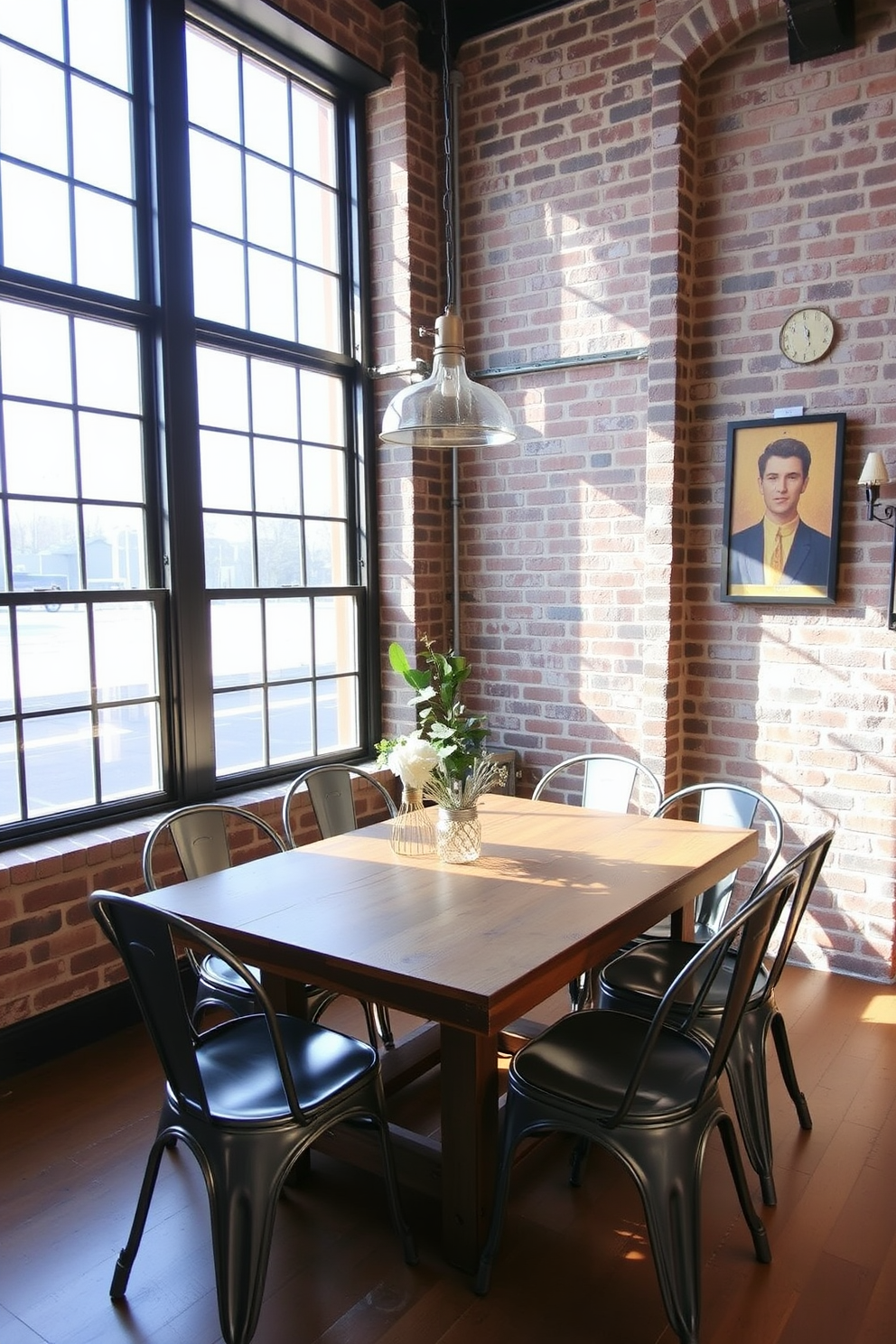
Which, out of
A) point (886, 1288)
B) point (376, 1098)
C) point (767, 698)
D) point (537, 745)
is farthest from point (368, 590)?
point (886, 1288)

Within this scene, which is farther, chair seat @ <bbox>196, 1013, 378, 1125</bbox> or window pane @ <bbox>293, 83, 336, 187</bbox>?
window pane @ <bbox>293, 83, 336, 187</bbox>

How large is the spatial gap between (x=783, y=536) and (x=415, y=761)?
6.32ft

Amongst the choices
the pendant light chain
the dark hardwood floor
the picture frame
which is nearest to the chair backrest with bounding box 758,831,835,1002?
the dark hardwood floor

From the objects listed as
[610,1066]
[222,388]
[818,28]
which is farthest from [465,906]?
[818,28]

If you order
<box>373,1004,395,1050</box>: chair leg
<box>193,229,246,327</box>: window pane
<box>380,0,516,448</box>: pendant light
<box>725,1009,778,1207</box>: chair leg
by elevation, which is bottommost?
<box>373,1004,395,1050</box>: chair leg

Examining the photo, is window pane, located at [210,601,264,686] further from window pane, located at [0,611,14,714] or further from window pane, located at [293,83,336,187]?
window pane, located at [293,83,336,187]

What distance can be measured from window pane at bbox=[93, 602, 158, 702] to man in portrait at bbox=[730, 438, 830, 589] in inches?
87.2

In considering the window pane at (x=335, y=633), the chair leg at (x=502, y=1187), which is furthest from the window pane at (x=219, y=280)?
the chair leg at (x=502, y=1187)

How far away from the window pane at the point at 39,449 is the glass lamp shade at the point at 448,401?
4.24 feet

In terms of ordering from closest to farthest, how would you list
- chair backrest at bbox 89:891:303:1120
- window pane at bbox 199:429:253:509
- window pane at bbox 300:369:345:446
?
chair backrest at bbox 89:891:303:1120, window pane at bbox 199:429:253:509, window pane at bbox 300:369:345:446

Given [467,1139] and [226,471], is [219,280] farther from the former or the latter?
[467,1139]

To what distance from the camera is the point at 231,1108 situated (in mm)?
1919

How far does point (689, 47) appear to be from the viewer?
11.8 feet

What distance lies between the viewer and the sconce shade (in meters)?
3.32
